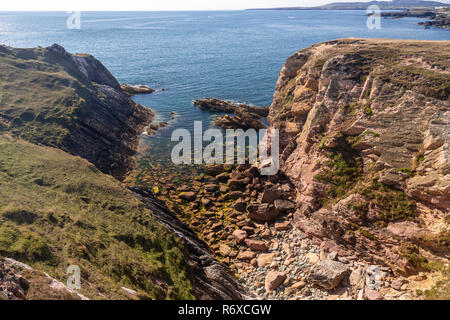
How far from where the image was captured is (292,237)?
23.1m

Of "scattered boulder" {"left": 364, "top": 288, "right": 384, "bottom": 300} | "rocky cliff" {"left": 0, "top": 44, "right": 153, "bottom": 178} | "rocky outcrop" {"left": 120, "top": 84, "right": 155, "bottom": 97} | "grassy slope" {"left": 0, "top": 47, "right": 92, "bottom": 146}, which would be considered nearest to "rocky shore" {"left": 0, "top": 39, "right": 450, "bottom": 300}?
"scattered boulder" {"left": 364, "top": 288, "right": 384, "bottom": 300}

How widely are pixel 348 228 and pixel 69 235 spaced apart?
780 inches

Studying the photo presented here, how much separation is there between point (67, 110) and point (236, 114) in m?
28.8

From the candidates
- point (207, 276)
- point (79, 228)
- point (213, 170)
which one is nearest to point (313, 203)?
point (207, 276)

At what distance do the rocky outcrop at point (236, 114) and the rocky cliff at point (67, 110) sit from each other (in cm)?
1315

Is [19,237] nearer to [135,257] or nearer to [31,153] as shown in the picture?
[135,257]

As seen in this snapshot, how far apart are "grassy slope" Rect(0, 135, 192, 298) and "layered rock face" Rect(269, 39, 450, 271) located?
13215mm

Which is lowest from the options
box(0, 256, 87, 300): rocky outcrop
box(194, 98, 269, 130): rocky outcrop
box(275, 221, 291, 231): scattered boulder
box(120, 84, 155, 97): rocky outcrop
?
box(275, 221, 291, 231): scattered boulder

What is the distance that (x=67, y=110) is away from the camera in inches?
1532

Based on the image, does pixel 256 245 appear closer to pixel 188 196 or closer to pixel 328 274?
pixel 328 274

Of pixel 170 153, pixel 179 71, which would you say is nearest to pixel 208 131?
pixel 170 153

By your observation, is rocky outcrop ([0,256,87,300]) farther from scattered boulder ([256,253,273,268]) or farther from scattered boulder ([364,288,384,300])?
scattered boulder ([364,288,384,300])

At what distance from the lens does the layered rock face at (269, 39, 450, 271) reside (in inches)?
744

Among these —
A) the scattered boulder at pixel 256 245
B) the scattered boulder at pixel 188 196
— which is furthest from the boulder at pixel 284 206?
the scattered boulder at pixel 188 196
